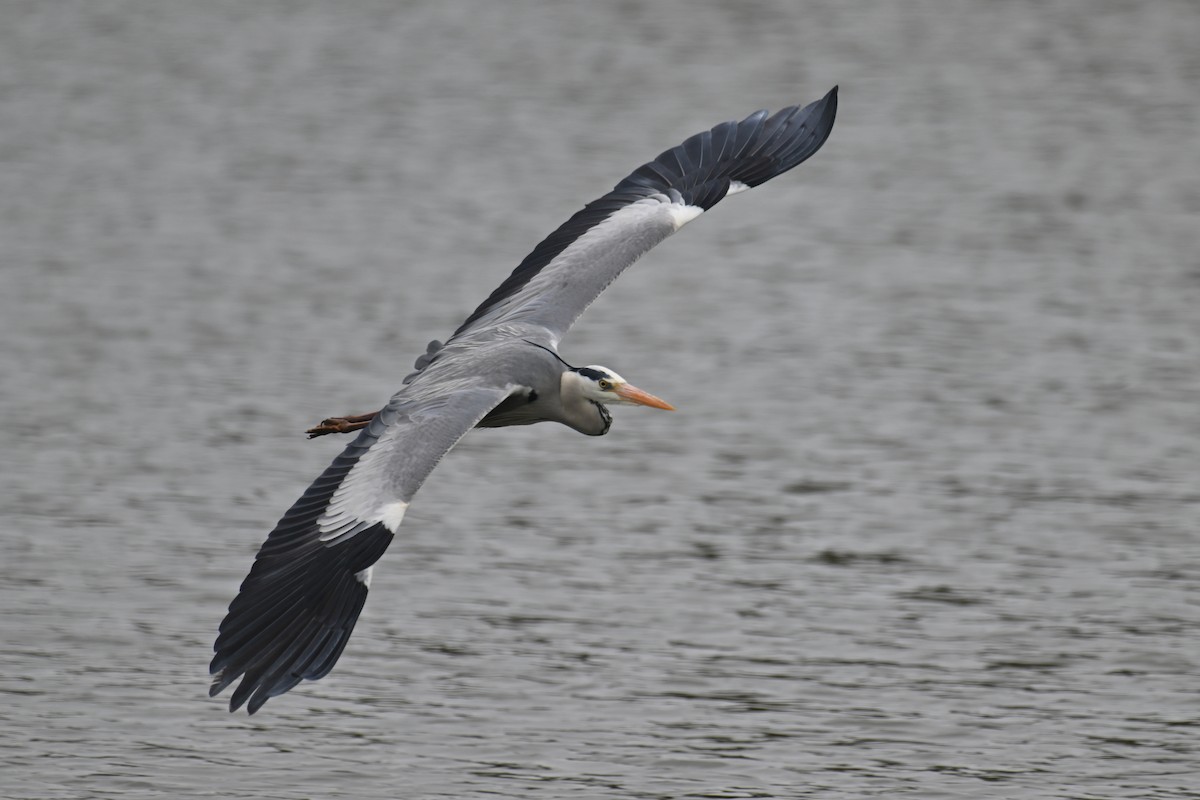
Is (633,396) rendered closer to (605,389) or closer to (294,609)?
(605,389)

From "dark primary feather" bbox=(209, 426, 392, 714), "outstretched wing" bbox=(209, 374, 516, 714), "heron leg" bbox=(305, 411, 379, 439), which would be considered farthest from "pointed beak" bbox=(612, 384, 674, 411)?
"dark primary feather" bbox=(209, 426, 392, 714)

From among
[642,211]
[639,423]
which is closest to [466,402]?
[642,211]

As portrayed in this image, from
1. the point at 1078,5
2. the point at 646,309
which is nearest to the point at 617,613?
the point at 646,309

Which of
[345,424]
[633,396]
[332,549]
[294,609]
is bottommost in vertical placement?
[294,609]

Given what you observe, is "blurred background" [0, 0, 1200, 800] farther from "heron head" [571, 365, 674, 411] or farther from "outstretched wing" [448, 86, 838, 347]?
"outstretched wing" [448, 86, 838, 347]

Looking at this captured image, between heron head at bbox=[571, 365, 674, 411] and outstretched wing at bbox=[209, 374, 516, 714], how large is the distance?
0.85 m

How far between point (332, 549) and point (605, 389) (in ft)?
7.41

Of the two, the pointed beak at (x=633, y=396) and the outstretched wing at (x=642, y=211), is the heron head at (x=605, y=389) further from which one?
the outstretched wing at (x=642, y=211)

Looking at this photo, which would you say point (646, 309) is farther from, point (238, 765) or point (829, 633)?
point (238, 765)

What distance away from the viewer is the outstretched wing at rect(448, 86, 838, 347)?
37.8 feet

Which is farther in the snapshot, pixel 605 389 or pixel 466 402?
pixel 605 389

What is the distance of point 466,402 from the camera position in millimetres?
10133

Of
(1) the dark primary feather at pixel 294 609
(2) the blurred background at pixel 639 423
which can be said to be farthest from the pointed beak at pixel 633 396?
(1) the dark primary feather at pixel 294 609

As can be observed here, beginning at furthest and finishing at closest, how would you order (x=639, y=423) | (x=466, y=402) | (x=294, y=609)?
1. (x=639, y=423)
2. (x=466, y=402)
3. (x=294, y=609)
